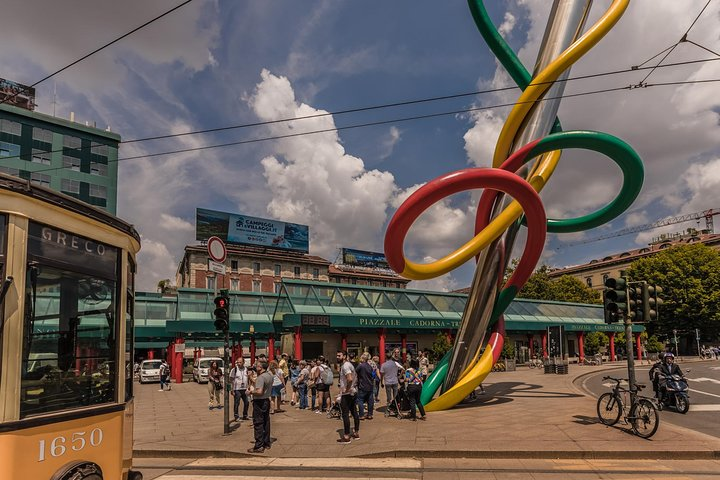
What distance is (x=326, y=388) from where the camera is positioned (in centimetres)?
1484

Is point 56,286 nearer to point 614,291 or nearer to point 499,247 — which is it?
point 614,291

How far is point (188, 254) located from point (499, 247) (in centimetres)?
5586

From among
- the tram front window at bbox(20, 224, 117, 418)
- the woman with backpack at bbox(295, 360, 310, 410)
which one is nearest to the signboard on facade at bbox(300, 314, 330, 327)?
the woman with backpack at bbox(295, 360, 310, 410)

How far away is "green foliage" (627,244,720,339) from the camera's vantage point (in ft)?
182

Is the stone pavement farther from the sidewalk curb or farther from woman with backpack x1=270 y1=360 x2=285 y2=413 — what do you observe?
woman with backpack x1=270 y1=360 x2=285 y2=413

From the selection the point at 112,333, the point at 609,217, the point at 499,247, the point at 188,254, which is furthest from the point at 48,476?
the point at 188,254

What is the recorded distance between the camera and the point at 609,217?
15.5 metres

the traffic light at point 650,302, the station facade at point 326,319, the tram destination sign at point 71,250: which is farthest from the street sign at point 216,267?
the station facade at point 326,319

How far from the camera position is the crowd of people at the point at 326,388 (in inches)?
392

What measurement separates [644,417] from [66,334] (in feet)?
34.1

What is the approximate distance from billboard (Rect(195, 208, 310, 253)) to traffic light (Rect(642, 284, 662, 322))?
59108mm

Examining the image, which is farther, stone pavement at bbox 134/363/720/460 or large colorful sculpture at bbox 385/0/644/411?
large colorful sculpture at bbox 385/0/644/411

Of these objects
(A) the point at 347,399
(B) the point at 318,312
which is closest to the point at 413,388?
(A) the point at 347,399

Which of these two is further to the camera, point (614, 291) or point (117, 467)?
point (614, 291)
